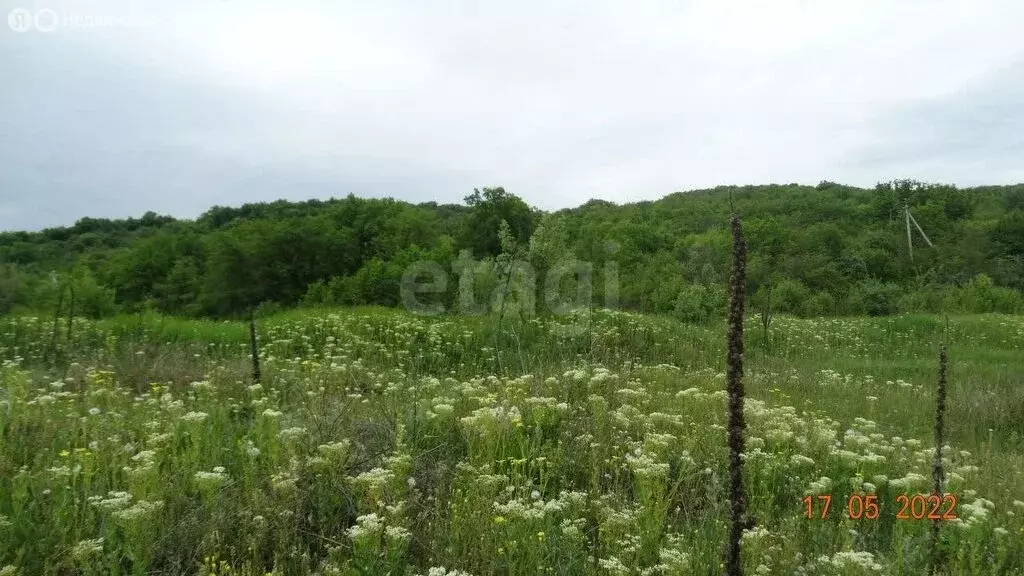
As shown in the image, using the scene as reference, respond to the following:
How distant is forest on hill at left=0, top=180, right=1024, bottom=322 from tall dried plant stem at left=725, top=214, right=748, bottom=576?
11.8 m

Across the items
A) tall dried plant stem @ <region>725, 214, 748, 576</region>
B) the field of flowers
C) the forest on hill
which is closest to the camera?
tall dried plant stem @ <region>725, 214, 748, 576</region>

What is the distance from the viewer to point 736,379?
192cm

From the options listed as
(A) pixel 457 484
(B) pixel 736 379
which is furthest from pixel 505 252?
(B) pixel 736 379

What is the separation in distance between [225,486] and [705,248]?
42.6 m

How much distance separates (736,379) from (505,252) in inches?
464

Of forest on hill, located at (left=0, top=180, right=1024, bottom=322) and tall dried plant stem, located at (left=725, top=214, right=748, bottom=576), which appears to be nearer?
tall dried plant stem, located at (left=725, top=214, right=748, bottom=576)

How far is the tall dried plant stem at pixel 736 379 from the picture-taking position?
1902mm

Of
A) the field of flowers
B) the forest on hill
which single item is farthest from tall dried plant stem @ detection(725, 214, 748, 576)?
the forest on hill

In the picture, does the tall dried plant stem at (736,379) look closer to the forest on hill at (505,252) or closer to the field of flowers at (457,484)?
the field of flowers at (457,484)

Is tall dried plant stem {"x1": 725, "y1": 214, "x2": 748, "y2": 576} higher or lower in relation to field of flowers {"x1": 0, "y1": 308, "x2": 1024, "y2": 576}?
higher

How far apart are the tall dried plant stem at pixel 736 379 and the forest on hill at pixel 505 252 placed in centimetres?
1181

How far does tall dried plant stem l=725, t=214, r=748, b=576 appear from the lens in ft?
6.24

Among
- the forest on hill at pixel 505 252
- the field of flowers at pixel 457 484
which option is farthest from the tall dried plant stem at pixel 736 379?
the forest on hill at pixel 505 252

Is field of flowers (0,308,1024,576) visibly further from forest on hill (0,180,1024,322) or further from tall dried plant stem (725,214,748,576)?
forest on hill (0,180,1024,322)
